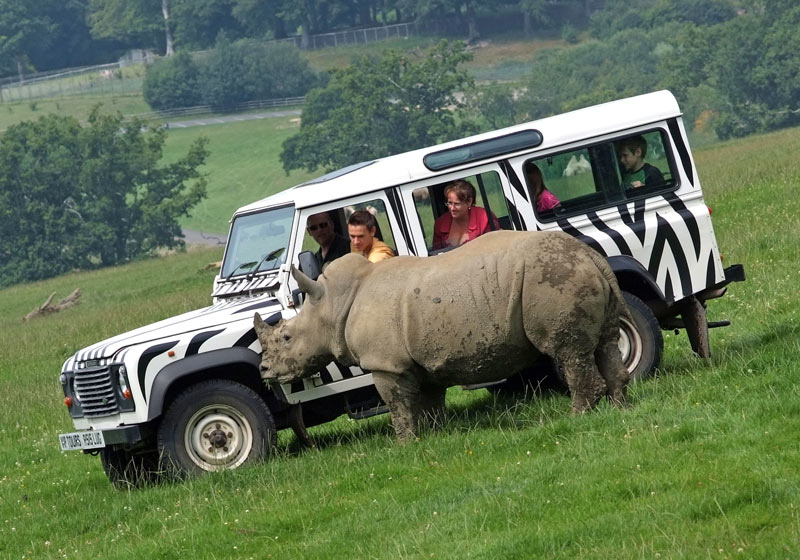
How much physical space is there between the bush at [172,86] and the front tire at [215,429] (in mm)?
129863

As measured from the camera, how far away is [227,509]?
35.5 ft

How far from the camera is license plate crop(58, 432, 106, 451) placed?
12.3 m

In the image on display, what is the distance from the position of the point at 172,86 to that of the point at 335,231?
12992cm

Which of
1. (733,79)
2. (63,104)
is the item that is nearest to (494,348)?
(733,79)

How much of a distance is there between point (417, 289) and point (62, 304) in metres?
Result: 39.9

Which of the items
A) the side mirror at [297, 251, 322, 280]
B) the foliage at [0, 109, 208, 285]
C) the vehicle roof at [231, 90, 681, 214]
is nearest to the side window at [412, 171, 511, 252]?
the vehicle roof at [231, 90, 681, 214]

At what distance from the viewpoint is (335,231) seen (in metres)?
12.9

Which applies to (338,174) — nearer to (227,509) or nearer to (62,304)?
(227,509)

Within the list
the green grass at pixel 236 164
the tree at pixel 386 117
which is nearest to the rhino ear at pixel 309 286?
the green grass at pixel 236 164

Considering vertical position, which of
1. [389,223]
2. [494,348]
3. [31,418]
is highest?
[389,223]

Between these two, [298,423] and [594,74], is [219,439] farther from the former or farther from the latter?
[594,74]

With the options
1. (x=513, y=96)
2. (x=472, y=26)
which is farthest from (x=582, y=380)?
(x=472, y=26)

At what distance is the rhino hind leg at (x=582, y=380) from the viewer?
11.4 meters

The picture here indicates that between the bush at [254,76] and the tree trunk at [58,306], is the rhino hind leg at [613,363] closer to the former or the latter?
the tree trunk at [58,306]
